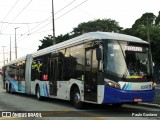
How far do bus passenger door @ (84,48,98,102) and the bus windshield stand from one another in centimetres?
72

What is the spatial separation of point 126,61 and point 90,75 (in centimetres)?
166

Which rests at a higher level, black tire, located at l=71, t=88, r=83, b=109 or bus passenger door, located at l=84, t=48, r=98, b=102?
bus passenger door, located at l=84, t=48, r=98, b=102

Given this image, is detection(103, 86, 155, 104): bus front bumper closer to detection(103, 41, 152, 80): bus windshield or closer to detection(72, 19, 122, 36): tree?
detection(103, 41, 152, 80): bus windshield

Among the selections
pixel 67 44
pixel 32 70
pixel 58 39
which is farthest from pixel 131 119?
pixel 58 39

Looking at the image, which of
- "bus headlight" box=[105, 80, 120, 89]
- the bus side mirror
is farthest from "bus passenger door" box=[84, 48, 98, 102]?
"bus headlight" box=[105, 80, 120, 89]

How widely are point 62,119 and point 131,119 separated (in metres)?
2.37

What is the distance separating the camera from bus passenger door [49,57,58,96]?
19984 millimetres

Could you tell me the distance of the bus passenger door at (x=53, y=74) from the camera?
20.0m

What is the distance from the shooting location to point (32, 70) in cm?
2544

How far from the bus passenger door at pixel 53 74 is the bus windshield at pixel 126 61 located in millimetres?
5547

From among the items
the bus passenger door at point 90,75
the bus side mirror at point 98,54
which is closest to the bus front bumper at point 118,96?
the bus passenger door at point 90,75

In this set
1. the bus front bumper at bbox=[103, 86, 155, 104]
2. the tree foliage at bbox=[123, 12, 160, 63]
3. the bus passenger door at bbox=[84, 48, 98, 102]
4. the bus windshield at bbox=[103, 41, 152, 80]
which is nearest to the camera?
the bus front bumper at bbox=[103, 86, 155, 104]

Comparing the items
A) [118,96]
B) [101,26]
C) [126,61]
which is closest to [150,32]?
[101,26]

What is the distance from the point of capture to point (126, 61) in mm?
14867
